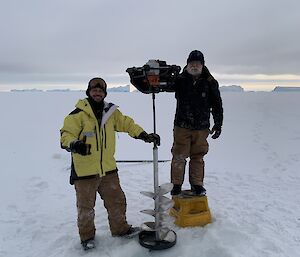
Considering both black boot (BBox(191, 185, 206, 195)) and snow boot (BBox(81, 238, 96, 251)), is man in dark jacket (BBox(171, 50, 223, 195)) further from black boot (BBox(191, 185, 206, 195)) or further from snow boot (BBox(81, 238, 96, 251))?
snow boot (BBox(81, 238, 96, 251))

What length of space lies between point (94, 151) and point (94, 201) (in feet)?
1.91

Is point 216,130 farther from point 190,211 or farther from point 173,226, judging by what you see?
point 173,226

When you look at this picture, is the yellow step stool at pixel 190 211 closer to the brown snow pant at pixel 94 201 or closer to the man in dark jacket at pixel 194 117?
the man in dark jacket at pixel 194 117

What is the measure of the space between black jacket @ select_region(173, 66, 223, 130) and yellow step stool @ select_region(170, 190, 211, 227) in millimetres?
907

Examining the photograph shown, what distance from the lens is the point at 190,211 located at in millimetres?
4855

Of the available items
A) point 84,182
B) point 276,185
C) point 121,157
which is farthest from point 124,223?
point 121,157

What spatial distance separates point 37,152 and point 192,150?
20.6 ft

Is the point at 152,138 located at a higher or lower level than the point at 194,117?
lower

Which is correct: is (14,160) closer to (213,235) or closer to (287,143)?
(213,235)

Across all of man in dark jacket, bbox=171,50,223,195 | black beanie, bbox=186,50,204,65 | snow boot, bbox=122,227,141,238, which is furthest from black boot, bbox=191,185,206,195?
black beanie, bbox=186,50,204,65

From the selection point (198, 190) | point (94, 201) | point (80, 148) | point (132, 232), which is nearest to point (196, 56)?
point (198, 190)

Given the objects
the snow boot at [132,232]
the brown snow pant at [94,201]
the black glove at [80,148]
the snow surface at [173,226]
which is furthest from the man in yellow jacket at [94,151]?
the snow surface at [173,226]

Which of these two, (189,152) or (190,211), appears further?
(189,152)

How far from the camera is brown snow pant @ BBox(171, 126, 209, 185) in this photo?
4949 millimetres
